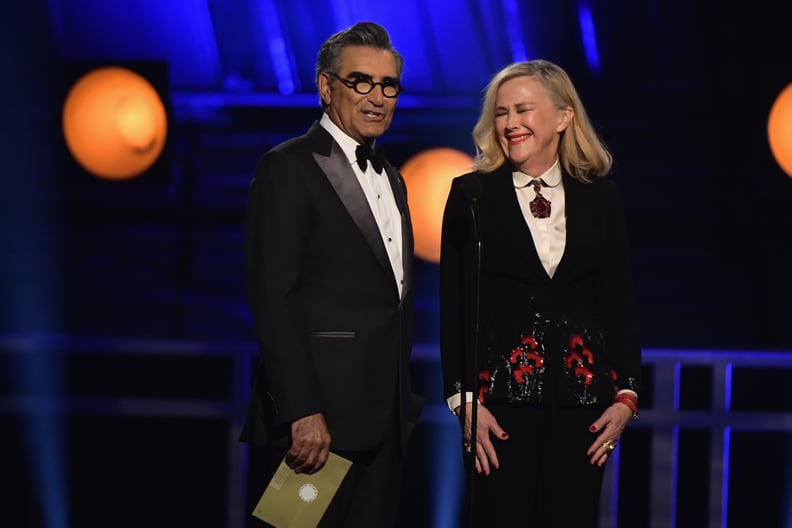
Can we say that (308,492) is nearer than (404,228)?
Yes

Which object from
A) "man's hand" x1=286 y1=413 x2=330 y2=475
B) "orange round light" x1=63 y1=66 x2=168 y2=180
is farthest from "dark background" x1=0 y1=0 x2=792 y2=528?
"man's hand" x1=286 y1=413 x2=330 y2=475

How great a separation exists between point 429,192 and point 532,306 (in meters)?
3.09

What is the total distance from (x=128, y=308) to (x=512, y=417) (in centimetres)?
483

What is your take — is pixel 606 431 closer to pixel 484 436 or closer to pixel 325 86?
pixel 484 436

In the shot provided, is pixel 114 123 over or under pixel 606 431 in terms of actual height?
over

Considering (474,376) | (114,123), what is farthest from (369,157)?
(114,123)

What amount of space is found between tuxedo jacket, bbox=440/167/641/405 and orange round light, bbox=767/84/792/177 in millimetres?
2587

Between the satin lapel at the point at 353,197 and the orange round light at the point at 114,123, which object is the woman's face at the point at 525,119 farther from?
the orange round light at the point at 114,123

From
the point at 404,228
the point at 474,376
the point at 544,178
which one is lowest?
the point at 474,376

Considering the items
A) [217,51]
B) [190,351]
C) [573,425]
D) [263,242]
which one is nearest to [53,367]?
[190,351]

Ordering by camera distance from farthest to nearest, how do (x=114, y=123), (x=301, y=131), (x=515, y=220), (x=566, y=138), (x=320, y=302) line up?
(x=301, y=131) → (x=114, y=123) → (x=566, y=138) → (x=515, y=220) → (x=320, y=302)

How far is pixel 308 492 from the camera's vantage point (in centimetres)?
214

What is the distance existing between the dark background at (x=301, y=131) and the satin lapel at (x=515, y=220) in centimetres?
306

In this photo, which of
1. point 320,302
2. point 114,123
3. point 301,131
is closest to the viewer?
point 320,302
